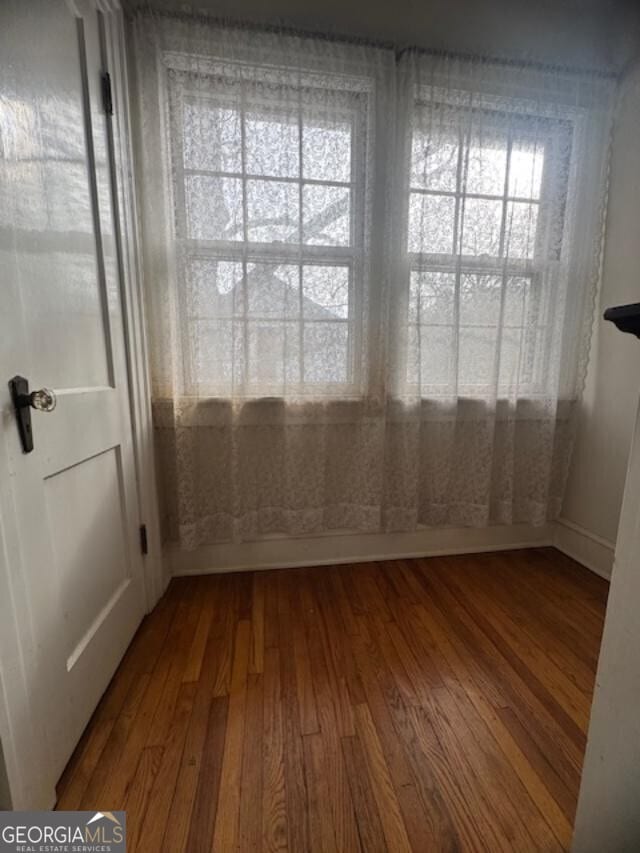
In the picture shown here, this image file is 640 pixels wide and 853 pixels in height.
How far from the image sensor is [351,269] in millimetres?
1538

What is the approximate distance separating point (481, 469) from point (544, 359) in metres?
0.61

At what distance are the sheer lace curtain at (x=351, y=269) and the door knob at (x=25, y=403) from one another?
29.8 inches

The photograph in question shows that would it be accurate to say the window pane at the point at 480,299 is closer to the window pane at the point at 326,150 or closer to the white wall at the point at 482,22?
the window pane at the point at 326,150

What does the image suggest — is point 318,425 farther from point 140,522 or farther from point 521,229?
point 521,229

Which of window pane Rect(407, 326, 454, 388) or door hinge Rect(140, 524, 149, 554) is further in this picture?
window pane Rect(407, 326, 454, 388)

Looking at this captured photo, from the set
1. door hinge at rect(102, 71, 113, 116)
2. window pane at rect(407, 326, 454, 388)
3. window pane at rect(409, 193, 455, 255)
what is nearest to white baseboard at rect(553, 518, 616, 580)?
window pane at rect(407, 326, 454, 388)

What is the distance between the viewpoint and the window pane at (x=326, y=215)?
4.80 feet

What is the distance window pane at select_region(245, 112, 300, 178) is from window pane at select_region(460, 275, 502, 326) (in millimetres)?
887

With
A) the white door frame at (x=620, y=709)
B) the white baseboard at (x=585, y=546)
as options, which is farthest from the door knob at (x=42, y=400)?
the white baseboard at (x=585, y=546)

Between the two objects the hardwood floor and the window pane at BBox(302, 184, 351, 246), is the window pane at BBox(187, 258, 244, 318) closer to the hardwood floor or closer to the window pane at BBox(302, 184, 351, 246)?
the window pane at BBox(302, 184, 351, 246)

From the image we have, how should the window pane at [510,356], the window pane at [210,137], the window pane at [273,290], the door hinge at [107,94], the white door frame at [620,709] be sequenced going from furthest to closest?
the window pane at [510,356] < the window pane at [273,290] < the window pane at [210,137] < the door hinge at [107,94] < the white door frame at [620,709]

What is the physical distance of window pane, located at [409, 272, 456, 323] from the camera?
62.0 inches

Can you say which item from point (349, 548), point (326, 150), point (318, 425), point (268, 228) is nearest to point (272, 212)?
point (268, 228)

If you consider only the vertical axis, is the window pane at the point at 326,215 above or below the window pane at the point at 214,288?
above
